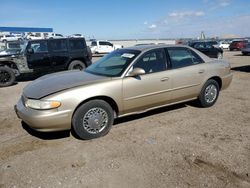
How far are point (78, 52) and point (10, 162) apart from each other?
8.09 metres

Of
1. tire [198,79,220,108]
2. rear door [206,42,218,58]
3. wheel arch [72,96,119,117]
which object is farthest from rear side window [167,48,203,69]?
rear door [206,42,218,58]

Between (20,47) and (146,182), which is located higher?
(20,47)

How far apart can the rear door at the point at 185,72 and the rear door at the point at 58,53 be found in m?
6.70

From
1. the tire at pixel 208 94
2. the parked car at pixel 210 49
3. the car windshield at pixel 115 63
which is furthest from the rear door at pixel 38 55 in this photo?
the parked car at pixel 210 49

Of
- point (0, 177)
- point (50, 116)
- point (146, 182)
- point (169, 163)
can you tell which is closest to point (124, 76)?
point (50, 116)

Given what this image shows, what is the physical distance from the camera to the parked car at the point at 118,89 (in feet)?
12.9

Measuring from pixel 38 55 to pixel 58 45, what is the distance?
0.98 m

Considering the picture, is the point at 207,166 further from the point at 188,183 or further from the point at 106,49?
the point at 106,49

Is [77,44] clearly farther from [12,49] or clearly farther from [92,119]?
[92,119]

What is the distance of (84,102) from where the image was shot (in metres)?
4.13

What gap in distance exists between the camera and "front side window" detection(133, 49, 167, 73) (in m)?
4.76

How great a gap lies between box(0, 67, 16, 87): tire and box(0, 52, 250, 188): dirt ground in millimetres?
4522

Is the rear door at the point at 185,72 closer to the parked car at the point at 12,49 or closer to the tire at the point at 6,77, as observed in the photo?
the tire at the point at 6,77

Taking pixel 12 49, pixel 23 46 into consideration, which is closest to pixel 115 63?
pixel 23 46
